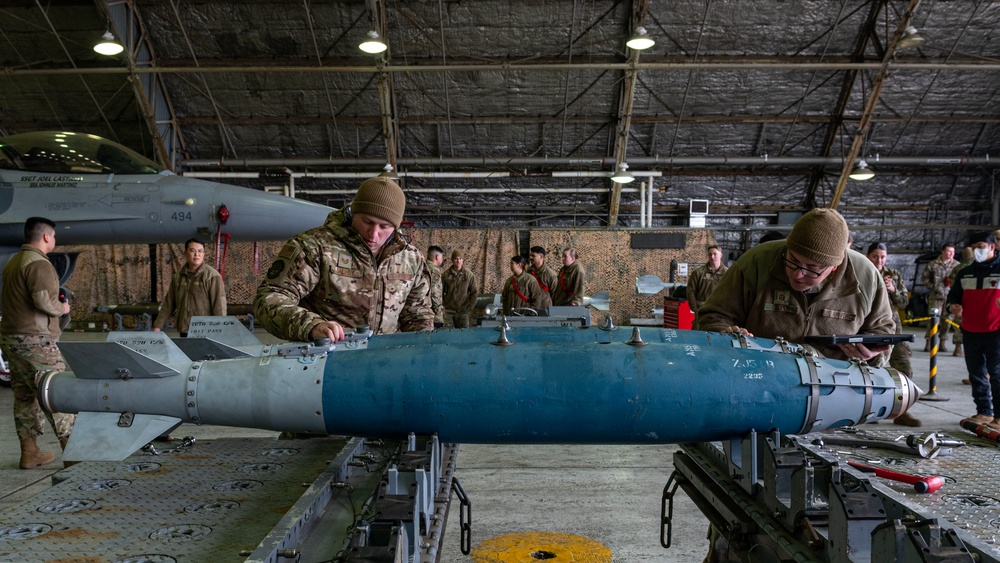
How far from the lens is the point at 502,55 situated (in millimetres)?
14461

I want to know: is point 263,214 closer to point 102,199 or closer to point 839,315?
point 102,199

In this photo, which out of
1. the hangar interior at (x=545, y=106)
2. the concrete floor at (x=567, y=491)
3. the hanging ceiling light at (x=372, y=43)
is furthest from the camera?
the hangar interior at (x=545, y=106)

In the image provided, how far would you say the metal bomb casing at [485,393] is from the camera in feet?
8.55

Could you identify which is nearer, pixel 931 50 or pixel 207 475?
pixel 207 475

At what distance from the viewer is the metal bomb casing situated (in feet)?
8.55

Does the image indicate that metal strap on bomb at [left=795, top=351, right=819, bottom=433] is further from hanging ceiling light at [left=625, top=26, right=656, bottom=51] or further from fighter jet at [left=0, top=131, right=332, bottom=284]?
hanging ceiling light at [left=625, top=26, right=656, bottom=51]

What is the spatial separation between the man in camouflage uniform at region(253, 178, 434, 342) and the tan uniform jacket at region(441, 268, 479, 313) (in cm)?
727

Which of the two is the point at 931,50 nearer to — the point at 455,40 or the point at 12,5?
the point at 455,40

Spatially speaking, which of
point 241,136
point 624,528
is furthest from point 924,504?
point 241,136

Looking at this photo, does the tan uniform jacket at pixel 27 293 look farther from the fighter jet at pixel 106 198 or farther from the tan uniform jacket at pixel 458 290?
the tan uniform jacket at pixel 458 290

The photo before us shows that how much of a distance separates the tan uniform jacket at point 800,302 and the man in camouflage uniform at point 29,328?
4.81 metres

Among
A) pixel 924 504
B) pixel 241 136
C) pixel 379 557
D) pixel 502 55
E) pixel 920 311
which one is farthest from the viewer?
pixel 920 311

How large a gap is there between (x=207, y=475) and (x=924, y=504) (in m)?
3.24

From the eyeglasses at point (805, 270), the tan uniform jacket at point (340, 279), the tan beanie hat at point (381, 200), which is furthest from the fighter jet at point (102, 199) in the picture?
the eyeglasses at point (805, 270)
